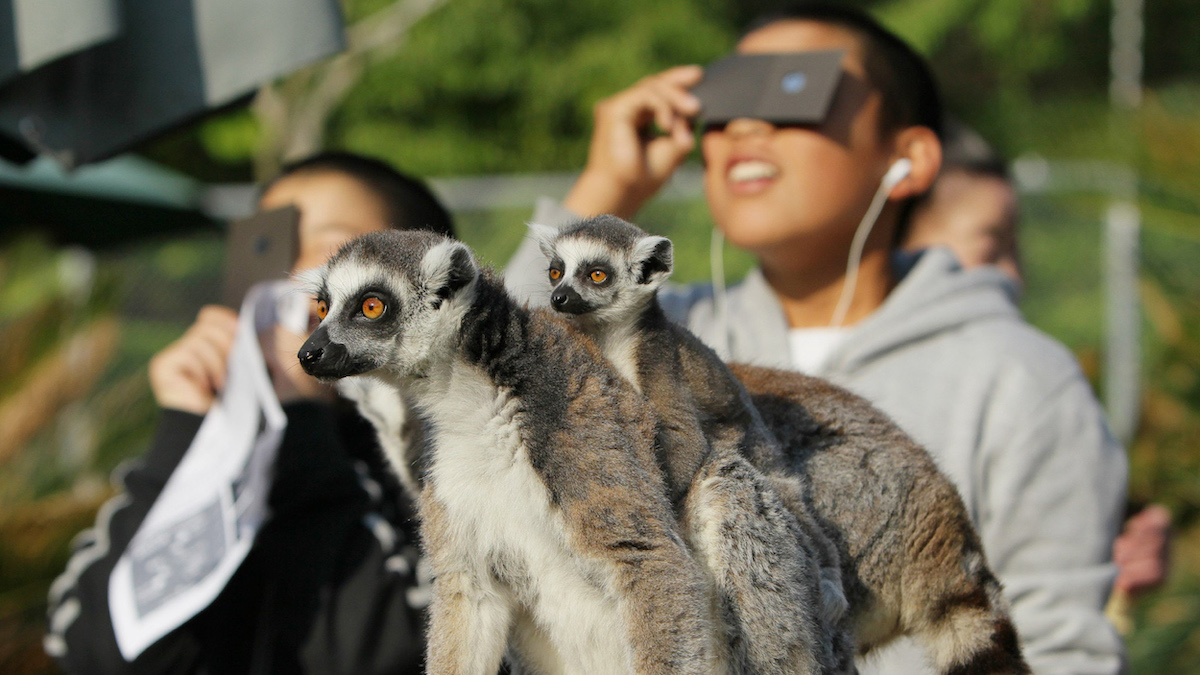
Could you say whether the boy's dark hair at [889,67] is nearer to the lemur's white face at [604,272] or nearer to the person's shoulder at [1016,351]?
the person's shoulder at [1016,351]

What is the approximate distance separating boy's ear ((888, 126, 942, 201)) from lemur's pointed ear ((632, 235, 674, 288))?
4.28 feet

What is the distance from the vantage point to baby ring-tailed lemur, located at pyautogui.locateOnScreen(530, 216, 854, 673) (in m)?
1.28

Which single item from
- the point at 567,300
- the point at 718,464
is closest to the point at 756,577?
the point at 718,464

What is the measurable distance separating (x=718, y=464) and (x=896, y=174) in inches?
54.1

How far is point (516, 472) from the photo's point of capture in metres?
1.29

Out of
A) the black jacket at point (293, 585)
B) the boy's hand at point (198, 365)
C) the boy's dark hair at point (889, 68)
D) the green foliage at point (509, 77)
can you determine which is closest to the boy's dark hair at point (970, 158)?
the boy's dark hair at point (889, 68)

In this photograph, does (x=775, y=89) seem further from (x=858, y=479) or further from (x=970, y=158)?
(x=970, y=158)

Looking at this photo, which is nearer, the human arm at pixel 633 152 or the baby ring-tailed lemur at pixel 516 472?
the baby ring-tailed lemur at pixel 516 472

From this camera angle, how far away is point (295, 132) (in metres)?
11.8

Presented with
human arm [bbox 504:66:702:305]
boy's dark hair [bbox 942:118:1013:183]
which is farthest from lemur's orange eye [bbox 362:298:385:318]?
boy's dark hair [bbox 942:118:1013:183]

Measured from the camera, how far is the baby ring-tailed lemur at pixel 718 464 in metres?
1.28

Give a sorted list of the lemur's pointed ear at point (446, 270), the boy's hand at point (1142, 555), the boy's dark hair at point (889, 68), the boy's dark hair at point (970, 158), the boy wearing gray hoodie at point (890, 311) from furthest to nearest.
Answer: the boy's dark hair at point (970, 158) < the boy's hand at point (1142, 555) < the boy's dark hair at point (889, 68) < the boy wearing gray hoodie at point (890, 311) < the lemur's pointed ear at point (446, 270)

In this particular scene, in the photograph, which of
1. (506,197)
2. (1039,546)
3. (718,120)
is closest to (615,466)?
(718,120)

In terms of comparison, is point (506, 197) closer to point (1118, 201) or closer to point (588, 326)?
point (1118, 201)
